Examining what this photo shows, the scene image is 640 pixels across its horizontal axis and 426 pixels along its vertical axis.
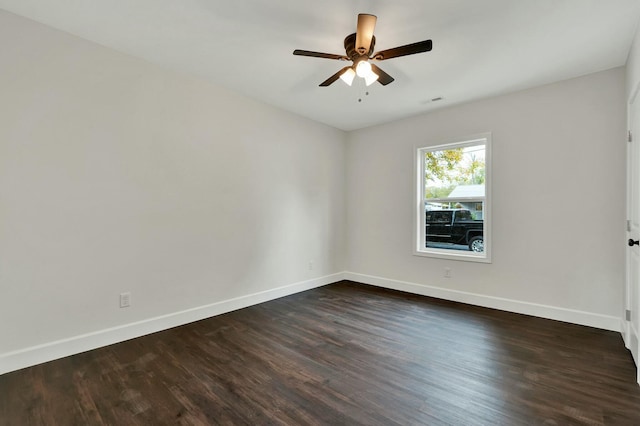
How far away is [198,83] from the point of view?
10.7 feet

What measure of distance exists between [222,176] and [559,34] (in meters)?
3.47

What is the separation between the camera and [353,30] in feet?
7.73

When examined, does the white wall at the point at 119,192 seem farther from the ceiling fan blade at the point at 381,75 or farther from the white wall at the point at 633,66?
the white wall at the point at 633,66

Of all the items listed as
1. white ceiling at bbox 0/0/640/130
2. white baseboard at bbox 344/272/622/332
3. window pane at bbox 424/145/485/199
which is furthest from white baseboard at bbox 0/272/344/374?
window pane at bbox 424/145/485/199

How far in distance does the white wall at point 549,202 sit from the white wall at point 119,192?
2385 mm

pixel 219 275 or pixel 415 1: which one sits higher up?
pixel 415 1

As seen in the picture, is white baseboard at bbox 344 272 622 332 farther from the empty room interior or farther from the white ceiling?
the white ceiling

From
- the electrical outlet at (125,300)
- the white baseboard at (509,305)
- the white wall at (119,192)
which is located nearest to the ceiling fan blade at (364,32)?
the white wall at (119,192)

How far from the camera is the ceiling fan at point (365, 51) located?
1.98 meters

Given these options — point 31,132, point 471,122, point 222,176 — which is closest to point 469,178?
point 471,122

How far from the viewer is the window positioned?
151 inches

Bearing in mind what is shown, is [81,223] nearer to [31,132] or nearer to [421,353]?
[31,132]

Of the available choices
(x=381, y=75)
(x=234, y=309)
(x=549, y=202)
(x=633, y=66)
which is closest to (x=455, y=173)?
(x=549, y=202)

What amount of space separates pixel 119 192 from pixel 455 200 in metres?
4.00
